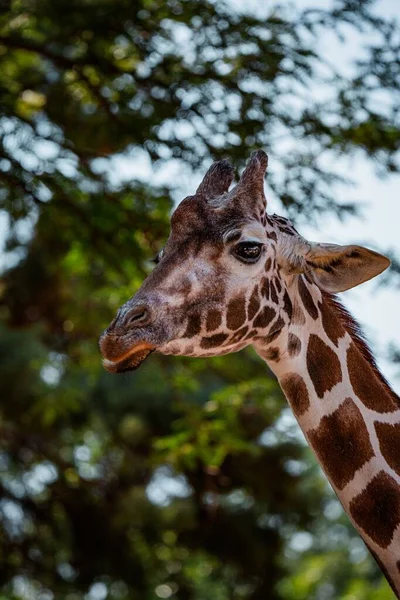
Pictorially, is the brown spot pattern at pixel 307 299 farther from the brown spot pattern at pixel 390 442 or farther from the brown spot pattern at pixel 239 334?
the brown spot pattern at pixel 390 442

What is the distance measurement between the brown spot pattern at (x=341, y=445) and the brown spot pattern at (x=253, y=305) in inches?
23.5

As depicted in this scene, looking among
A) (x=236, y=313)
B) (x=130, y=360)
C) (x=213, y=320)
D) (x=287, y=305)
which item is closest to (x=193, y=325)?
(x=213, y=320)

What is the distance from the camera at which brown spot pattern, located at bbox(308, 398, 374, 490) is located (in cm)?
433

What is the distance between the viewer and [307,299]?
4.54m

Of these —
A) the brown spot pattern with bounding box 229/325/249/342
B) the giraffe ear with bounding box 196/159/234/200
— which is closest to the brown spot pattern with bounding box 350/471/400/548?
the brown spot pattern with bounding box 229/325/249/342

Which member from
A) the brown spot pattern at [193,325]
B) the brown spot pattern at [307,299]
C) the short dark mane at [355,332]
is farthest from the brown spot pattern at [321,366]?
the brown spot pattern at [193,325]

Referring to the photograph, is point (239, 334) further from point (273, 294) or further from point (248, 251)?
point (248, 251)

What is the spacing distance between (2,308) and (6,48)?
824 cm

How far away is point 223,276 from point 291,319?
455 millimetres

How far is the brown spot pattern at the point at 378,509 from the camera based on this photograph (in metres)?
Result: 4.21

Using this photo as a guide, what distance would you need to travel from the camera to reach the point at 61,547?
48.8 feet

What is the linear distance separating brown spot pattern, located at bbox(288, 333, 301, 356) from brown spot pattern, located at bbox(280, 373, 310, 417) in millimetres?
101

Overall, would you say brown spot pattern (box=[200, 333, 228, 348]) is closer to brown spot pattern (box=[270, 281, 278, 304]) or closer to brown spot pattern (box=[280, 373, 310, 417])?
brown spot pattern (box=[270, 281, 278, 304])

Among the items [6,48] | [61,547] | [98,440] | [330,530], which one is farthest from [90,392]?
[330,530]
